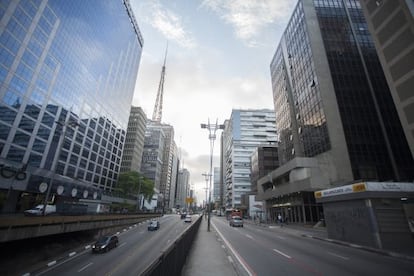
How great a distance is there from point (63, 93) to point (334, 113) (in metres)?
74.9

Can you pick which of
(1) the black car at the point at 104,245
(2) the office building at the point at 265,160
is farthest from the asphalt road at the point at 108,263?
(2) the office building at the point at 265,160

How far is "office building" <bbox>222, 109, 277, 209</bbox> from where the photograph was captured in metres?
109

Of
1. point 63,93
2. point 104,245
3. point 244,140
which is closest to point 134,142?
point 63,93

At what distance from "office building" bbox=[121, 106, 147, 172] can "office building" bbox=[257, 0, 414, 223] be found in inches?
3155

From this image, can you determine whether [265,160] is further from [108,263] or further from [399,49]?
[108,263]

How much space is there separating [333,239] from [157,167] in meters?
121

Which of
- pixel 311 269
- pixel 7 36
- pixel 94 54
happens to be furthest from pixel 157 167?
pixel 311 269

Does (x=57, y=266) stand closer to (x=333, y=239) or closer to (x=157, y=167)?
(x=333, y=239)

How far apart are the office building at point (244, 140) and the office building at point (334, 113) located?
5464cm

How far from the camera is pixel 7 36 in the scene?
153ft

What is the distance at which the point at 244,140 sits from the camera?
115750 millimetres

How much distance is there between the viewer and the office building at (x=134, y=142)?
10812 centimetres

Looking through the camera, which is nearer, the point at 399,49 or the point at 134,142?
the point at 399,49

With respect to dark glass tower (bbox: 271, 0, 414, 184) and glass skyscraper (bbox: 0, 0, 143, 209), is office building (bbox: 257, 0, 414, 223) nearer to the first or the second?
dark glass tower (bbox: 271, 0, 414, 184)
